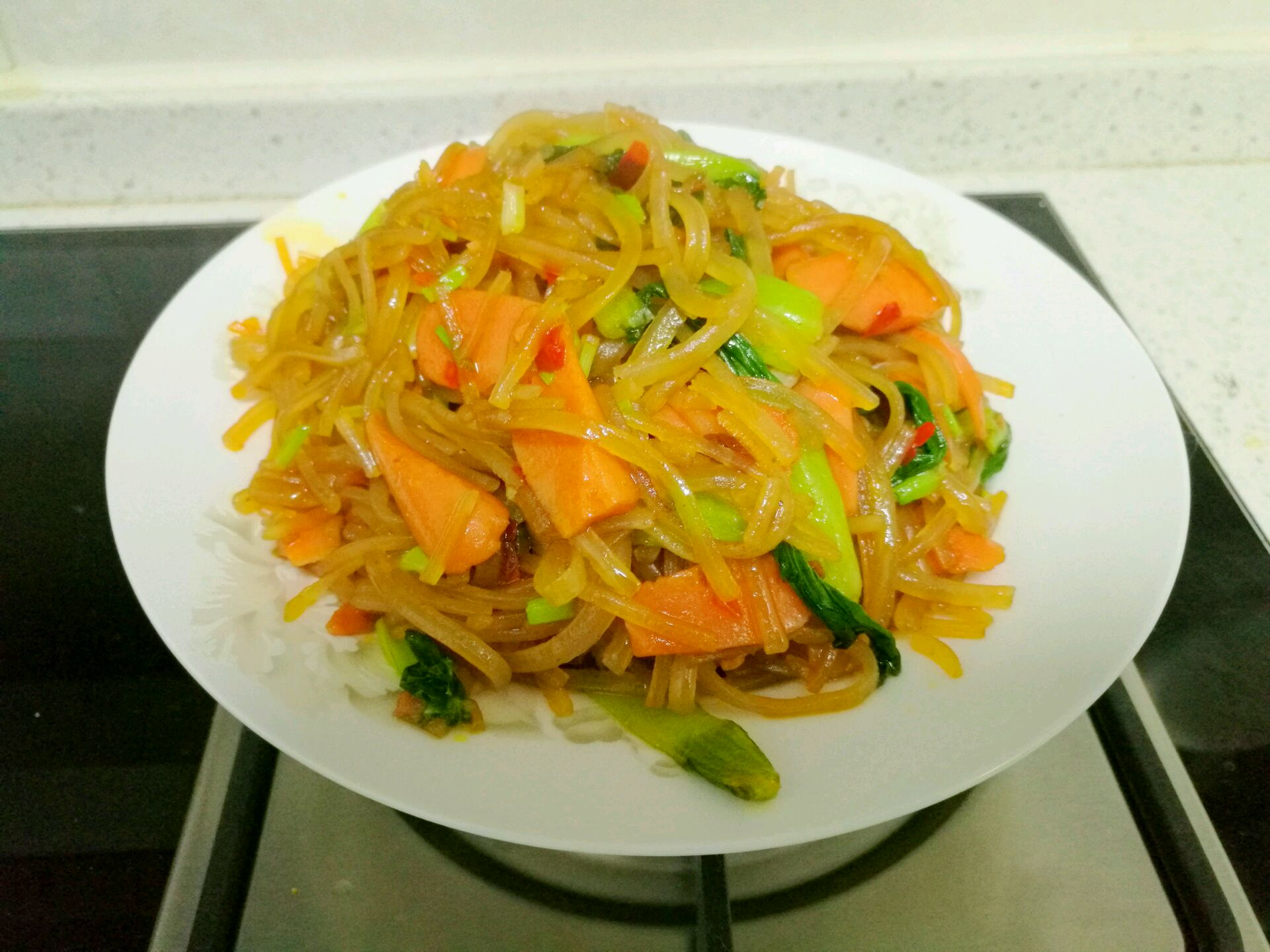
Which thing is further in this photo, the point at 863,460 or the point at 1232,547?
the point at 1232,547

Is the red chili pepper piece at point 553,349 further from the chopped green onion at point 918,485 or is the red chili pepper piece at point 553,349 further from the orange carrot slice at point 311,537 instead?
the chopped green onion at point 918,485

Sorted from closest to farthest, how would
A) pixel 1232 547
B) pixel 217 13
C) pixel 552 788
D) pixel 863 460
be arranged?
1. pixel 552 788
2. pixel 863 460
3. pixel 1232 547
4. pixel 217 13

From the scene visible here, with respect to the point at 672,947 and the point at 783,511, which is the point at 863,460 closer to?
the point at 783,511

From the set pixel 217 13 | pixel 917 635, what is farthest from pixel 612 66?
pixel 917 635

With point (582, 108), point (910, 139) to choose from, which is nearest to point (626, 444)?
point (582, 108)

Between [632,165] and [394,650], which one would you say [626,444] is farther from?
[632,165]

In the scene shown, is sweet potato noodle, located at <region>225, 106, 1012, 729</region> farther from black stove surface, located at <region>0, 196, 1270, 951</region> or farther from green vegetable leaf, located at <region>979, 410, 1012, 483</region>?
black stove surface, located at <region>0, 196, 1270, 951</region>

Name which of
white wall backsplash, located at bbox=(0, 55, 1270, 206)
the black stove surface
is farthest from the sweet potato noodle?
white wall backsplash, located at bbox=(0, 55, 1270, 206)
